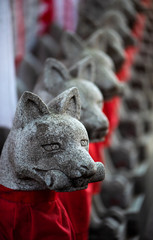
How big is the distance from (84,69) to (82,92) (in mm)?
202

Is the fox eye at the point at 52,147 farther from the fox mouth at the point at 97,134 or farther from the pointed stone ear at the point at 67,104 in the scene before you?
the fox mouth at the point at 97,134

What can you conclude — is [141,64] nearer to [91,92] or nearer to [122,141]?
[122,141]

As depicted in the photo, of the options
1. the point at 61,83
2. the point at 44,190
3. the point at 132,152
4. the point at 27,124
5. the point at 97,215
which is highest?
the point at 61,83

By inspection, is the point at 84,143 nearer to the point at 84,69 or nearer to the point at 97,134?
the point at 97,134

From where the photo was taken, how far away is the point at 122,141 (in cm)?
332

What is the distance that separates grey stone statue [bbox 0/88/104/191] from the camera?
1128 millimetres

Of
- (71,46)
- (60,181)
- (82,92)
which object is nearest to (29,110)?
(60,181)

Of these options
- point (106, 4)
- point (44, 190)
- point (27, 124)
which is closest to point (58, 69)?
point (27, 124)

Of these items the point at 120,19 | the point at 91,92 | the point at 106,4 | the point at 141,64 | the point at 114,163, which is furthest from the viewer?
the point at 141,64

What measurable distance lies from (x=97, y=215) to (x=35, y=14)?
5.36ft

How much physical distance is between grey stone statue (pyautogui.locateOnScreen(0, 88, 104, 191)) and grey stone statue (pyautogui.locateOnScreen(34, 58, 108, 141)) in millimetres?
255

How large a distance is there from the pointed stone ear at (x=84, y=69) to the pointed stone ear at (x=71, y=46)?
344 millimetres

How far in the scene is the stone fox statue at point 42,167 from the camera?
1137mm

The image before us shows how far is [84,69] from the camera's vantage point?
66.4 inches
